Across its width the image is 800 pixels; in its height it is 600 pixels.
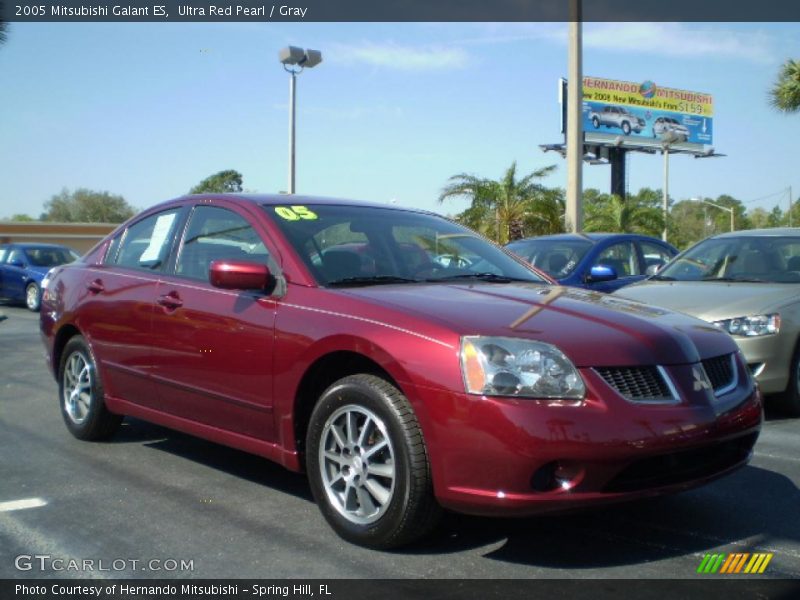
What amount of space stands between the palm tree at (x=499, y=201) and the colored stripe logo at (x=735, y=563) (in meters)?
18.7

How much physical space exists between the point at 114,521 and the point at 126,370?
4.12 feet

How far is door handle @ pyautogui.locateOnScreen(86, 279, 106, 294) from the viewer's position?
221 inches

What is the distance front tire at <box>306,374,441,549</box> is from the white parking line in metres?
1.51

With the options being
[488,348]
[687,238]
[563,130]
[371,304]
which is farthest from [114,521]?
[687,238]

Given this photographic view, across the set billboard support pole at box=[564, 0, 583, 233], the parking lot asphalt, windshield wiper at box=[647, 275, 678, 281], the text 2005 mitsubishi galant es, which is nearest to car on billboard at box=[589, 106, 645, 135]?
billboard support pole at box=[564, 0, 583, 233]

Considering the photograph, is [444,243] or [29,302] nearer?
[444,243]

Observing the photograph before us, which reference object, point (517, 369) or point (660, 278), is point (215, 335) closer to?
point (517, 369)

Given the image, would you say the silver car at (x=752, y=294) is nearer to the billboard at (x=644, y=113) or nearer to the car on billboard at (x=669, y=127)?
the billboard at (x=644, y=113)

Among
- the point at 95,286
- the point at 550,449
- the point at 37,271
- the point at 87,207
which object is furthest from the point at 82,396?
the point at 87,207

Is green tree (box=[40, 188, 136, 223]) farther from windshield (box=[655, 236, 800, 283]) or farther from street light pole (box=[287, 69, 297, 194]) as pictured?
windshield (box=[655, 236, 800, 283])

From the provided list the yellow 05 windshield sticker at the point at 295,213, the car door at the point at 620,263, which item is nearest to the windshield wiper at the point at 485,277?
the yellow 05 windshield sticker at the point at 295,213

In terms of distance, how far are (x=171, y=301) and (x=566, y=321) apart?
226cm
